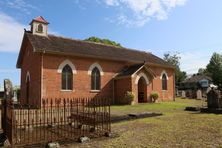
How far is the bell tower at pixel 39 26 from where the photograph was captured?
25.8 m

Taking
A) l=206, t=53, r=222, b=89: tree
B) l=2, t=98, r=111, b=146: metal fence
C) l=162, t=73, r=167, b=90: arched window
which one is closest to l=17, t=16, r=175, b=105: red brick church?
l=162, t=73, r=167, b=90: arched window

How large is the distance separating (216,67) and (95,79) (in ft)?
206

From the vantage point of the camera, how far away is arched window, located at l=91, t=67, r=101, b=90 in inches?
1043

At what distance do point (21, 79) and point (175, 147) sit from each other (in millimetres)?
25992

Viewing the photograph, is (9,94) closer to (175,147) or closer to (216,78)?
(175,147)

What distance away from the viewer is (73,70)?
81.6 feet

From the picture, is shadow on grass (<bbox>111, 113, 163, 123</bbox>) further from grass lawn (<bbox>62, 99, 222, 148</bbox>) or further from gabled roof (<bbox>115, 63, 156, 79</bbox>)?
gabled roof (<bbox>115, 63, 156, 79</bbox>)

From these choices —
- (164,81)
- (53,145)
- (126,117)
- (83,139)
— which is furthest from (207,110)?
(164,81)

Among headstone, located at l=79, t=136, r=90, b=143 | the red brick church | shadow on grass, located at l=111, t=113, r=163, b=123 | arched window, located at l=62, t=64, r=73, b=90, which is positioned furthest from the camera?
arched window, located at l=62, t=64, r=73, b=90

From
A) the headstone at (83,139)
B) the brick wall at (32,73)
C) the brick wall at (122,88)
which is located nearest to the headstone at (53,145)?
the headstone at (83,139)

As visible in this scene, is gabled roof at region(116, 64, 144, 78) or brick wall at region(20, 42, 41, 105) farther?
gabled roof at region(116, 64, 144, 78)

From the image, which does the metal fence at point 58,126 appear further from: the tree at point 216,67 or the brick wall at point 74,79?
the tree at point 216,67

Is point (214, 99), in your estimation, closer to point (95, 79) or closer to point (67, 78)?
→ point (95, 79)

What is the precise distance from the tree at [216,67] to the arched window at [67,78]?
58529mm
